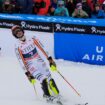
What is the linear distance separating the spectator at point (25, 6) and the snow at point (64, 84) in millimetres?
1975

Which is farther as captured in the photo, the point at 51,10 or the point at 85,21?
the point at 51,10

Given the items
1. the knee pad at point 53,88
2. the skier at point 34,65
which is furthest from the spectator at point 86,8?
the knee pad at point 53,88

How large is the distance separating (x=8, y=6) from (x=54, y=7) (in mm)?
1635

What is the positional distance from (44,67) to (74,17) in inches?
190

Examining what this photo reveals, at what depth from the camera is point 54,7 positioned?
14875 millimetres

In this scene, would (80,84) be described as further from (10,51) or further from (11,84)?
(10,51)

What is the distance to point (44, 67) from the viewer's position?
9.05m

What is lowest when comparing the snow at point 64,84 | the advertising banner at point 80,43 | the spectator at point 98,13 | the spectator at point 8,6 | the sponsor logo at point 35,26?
the snow at point 64,84

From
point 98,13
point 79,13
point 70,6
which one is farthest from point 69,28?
point 70,6

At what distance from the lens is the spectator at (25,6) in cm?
1441

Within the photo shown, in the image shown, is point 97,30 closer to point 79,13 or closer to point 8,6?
point 79,13

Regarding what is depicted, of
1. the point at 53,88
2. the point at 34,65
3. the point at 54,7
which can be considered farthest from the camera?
the point at 54,7

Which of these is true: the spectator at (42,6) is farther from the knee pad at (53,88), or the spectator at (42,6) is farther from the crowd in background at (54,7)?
the knee pad at (53,88)

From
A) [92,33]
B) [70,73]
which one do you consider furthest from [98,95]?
[92,33]
